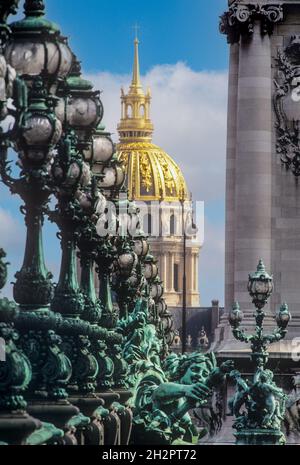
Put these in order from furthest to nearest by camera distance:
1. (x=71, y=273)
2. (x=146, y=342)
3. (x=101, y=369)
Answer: (x=146, y=342), (x=101, y=369), (x=71, y=273)

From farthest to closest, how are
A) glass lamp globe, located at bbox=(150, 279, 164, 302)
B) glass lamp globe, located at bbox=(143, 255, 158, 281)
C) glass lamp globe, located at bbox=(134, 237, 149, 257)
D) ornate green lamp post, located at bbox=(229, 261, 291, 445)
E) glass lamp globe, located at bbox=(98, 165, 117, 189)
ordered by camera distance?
glass lamp globe, located at bbox=(150, 279, 164, 302) < glass lamp globe, located at bbox=(143, 255, 158, 281) < glass lamp globe, located at bbox=(134, 237, 149, 257) < glass lamp globe, located at bbox=(98, 165, 117, 189) < ornate green lamp post, located at bbox=(229, 261, 291, 445)

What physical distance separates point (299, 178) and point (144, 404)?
24.0 meters

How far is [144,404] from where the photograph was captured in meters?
50.8

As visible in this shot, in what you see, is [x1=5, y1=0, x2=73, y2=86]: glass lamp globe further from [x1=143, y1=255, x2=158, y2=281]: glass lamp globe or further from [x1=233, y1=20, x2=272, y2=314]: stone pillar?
[x1=143, y1=255, x2=158, y2=281]: glass lamp globe

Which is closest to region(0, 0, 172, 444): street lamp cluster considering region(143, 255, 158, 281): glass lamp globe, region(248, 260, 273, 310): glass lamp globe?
region(248, 260, 273, 310): glass lamp globe

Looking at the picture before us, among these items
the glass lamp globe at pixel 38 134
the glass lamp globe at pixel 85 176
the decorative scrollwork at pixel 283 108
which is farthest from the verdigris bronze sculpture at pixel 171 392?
the decorative scrollwork at pixel 283 108

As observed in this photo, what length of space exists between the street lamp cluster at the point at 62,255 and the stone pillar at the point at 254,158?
63.1 feet

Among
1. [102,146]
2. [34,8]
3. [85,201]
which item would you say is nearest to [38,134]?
[34,8]

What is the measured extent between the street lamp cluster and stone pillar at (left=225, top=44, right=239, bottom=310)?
2163 centimetres

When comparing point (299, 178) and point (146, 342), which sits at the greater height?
point (299, 178)

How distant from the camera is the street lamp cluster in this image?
117 feet

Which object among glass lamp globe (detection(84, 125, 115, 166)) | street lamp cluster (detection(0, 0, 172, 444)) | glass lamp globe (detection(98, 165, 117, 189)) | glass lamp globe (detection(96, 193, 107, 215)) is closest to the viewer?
street lamp cluster (detection(0, 0, 172, 444))
